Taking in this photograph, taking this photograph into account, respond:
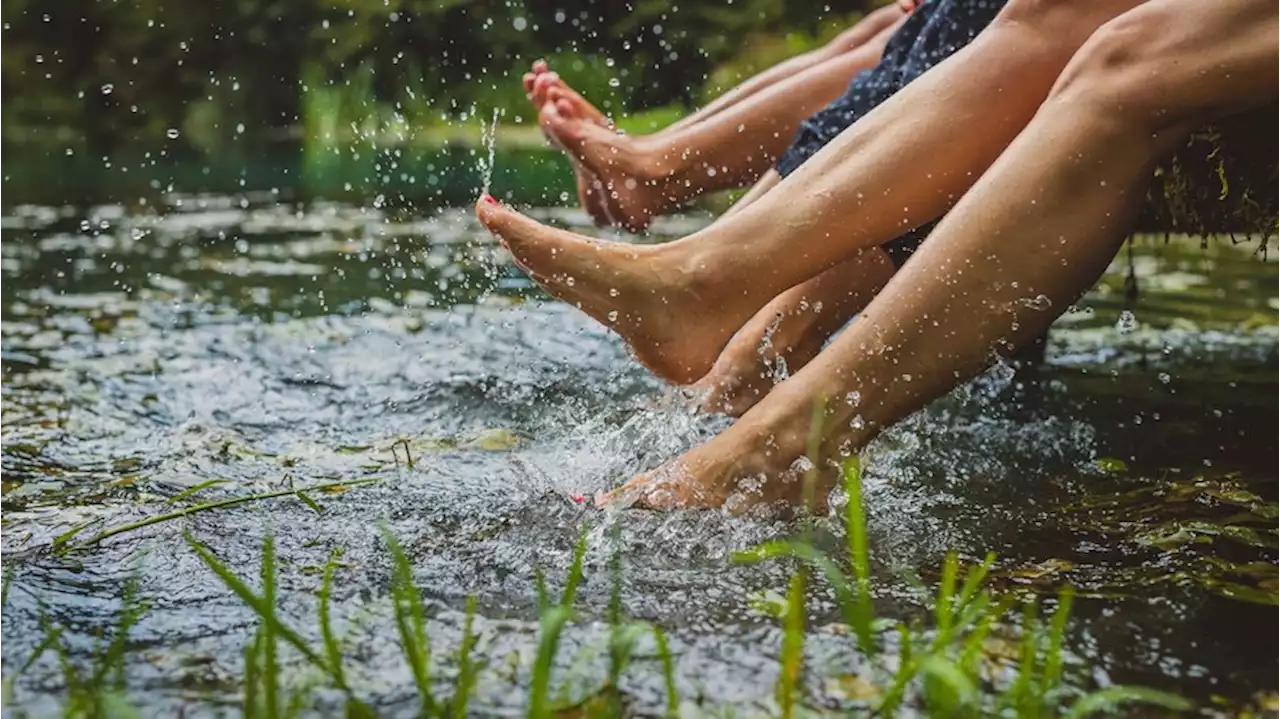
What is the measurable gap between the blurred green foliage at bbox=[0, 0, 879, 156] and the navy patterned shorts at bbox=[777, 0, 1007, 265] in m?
7.81

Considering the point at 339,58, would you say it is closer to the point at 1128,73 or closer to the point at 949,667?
the point at 1128,73

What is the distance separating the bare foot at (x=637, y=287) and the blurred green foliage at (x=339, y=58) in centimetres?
819

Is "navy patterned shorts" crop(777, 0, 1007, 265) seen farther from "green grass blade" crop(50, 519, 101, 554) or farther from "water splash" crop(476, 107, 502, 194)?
"green grass blade" crop(50, 519, 101, 554)

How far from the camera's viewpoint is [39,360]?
2.14 m

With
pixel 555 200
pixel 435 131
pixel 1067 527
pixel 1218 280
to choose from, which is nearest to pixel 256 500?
pixel 1067 527

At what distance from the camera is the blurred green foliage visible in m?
11.0

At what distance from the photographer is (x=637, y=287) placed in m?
1.30

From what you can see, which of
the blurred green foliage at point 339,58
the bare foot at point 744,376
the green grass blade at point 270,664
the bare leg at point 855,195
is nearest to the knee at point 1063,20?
the bare leg at point 855,195

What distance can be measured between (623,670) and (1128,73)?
68cm

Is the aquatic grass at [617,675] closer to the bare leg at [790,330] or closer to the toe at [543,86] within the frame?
the bare leg at [790,330]

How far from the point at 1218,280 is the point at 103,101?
13.4m

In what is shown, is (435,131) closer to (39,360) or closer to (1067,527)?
(39,360)

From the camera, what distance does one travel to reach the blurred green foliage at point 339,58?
431 inches

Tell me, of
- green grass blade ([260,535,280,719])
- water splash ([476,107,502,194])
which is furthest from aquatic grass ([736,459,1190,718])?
water splash ([476,107,502,194])
